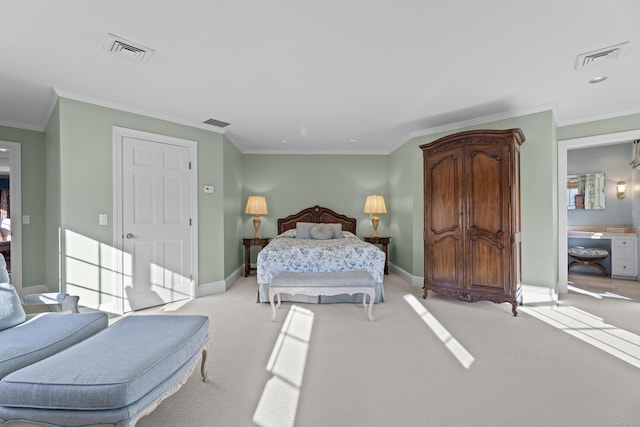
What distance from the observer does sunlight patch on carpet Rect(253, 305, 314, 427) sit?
67.2 inches

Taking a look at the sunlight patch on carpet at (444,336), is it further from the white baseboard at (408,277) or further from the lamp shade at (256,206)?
the lamp shade at (256,206)

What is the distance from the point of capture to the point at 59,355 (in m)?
1.50

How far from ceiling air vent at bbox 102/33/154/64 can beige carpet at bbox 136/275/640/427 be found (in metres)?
2.66

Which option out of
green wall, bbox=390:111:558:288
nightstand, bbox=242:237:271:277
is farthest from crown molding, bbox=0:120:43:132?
green wall, bbox=390:111:558:288

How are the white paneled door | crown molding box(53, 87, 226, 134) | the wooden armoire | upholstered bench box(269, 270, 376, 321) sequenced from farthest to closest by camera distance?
1. the white paneled door
2. the wooden armoire
3. upholstered bench box(269, 270, 376, 321)
4. crown molding box(53, 87, 226, 134)

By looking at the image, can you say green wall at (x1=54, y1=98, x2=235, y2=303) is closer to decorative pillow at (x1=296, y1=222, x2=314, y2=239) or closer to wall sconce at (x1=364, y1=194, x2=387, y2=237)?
decorative pillow at (x1=296, y1=222, x2=314, y2=239)

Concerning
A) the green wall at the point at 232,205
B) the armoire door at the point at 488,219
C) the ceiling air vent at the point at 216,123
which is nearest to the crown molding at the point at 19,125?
the ceiling air vent at the point at 216,123

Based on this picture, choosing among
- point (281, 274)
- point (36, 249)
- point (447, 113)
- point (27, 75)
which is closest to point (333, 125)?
point (447, 113)

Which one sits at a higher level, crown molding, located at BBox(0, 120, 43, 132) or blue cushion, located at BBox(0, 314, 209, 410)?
crown molding, located at BBox(0, 120, 43, 132)

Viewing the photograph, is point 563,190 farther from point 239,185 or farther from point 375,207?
point 239,185

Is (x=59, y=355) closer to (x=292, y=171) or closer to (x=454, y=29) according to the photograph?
(x=454, y=29)

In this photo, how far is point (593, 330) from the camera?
291 centimetres

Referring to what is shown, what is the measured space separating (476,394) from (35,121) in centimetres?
614

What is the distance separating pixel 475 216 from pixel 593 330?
1590 millimetres
